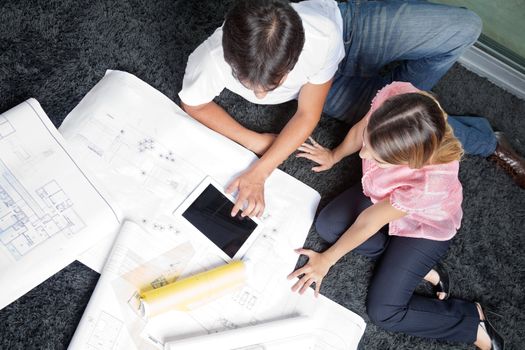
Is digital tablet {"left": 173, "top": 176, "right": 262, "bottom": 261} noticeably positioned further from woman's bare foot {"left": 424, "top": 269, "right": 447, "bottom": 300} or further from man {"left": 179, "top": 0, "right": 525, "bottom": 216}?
woman's bare foot {"left": 424, "top": 269, "right": 447, "bottom": 300}

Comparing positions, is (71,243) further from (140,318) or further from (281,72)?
(281,72)

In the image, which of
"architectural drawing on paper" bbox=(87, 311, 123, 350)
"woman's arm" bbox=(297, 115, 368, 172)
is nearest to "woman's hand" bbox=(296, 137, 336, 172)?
"woman's arm" bbox=(297, 115, 368, 172)

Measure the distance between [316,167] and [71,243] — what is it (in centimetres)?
46

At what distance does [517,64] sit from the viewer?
1.03 metres

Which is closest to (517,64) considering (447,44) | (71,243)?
(447,44)

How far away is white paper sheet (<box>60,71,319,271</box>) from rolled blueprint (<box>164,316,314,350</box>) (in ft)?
0.35

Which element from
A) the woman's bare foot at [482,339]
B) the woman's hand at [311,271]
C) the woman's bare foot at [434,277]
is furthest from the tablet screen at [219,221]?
the woman's bare foot at [482,339]

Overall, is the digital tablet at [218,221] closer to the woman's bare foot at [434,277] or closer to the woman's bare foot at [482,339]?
the woman's bare foot at [434,277]

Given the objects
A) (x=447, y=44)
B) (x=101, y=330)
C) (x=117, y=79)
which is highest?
(x=447, y=44)

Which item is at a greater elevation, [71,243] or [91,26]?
[91,26]

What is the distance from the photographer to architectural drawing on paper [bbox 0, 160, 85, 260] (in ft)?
2.20

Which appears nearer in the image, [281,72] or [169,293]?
[281,72]

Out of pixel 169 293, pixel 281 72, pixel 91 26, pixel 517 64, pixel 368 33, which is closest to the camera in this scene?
pixel 281 72

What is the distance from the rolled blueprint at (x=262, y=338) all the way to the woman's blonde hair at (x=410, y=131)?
0.99 ft
